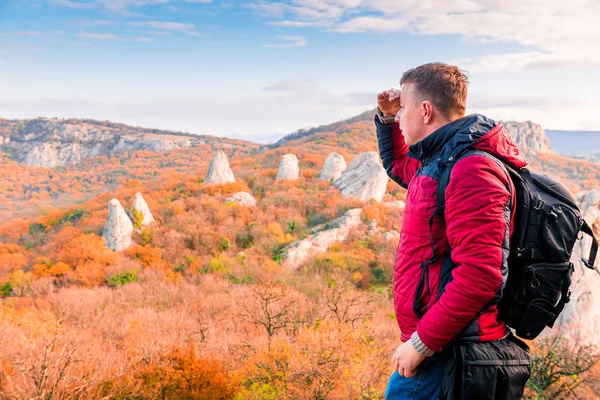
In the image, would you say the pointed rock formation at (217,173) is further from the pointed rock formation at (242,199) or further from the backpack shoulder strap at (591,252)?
the backpack shoulder strap at (591,252)

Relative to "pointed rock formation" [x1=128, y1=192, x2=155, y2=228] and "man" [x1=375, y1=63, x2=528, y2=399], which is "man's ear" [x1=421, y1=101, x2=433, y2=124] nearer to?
"man" [x1=375, y1=63, x2=528, y2=399]

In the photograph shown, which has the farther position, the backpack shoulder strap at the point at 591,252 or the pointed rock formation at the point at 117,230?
the pointed rock formation at the point at 117,230

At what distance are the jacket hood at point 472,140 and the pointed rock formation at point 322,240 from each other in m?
22.5

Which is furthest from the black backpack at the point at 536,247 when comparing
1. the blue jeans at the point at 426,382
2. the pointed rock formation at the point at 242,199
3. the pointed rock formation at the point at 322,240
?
the pointed rock formation at the point at 242,199

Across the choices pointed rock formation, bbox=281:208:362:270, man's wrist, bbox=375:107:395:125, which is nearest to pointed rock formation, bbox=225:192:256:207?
pointed rock formation, bbox=281:208:362:270

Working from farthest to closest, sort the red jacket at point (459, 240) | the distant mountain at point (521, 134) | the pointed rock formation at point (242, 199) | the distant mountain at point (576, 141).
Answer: the distant mountain at point (576, 141), the distant mountain at point (521, 134), the pointed rock formation at point (242, 199), the red jacket at point (459, 240)

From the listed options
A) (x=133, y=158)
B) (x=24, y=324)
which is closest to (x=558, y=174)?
(x=24, y=324)

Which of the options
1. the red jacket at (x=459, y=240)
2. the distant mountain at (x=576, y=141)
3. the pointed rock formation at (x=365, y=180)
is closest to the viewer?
the red jacket at (x=459, y=240)

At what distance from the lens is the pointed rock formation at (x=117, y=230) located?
25797 millimetres

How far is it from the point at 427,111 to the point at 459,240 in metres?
0.76

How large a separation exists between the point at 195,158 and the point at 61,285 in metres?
65.0

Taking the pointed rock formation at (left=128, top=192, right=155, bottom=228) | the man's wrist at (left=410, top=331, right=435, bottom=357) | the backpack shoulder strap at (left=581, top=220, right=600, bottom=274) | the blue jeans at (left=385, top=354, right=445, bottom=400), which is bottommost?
the pointed rock formation at (left=128, top=192, right=155, bottom=228)

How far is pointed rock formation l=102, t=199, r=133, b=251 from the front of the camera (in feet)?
84.6

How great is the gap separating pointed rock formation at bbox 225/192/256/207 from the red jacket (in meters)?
31.3
